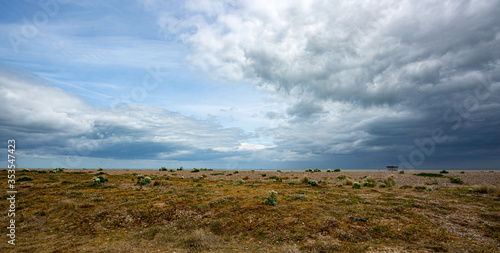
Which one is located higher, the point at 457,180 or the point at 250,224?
the point at 457,180

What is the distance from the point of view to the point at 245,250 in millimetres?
9922

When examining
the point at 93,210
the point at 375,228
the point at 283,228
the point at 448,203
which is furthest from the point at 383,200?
the point at 93,210

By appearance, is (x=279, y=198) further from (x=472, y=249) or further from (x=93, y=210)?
(x=93, y=210)

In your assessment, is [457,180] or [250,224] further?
[457,180]

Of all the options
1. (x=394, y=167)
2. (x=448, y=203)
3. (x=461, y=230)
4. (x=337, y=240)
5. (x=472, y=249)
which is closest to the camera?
(x=472, y=249)

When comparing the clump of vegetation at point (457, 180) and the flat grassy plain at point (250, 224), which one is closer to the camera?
the flat grassy plain at point (250, 224)

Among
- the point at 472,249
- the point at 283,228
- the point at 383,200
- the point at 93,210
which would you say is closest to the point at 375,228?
the point at 472,249

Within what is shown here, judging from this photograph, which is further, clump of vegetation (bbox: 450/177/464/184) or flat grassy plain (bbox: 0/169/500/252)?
clump of vegetation (bbox: 450/177/464/184)

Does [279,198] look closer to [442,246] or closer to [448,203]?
[442,246]

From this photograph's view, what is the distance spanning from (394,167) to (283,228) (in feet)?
225

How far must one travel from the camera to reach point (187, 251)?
32.3ft

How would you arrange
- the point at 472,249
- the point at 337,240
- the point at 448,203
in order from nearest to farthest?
the point at 472,249
the point at 337,240
the point at 448,203

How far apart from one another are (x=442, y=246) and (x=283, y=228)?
6957 mm

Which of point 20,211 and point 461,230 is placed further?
point 20,211
